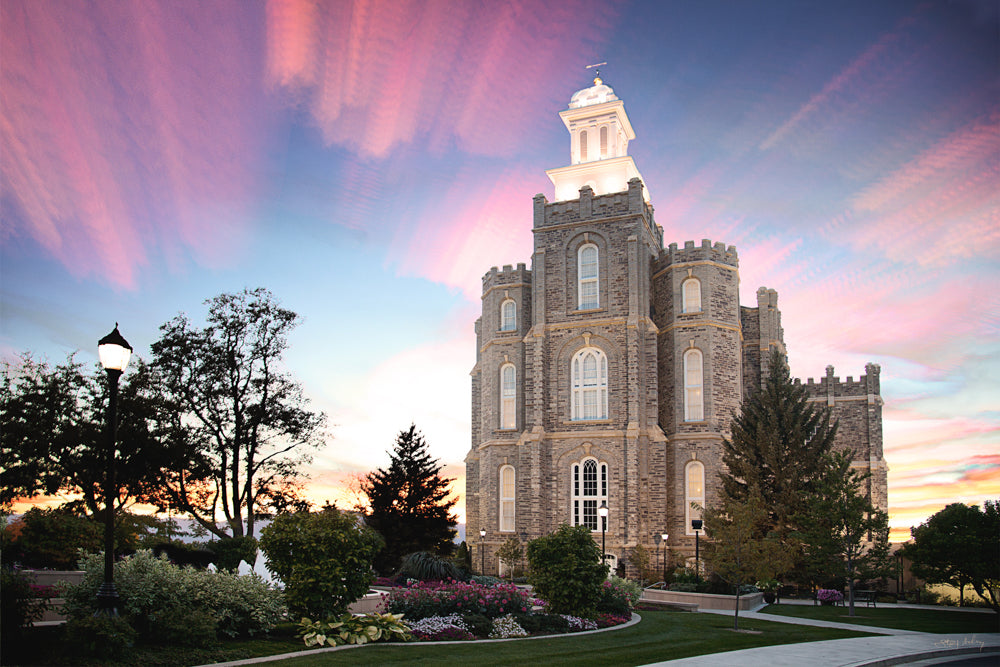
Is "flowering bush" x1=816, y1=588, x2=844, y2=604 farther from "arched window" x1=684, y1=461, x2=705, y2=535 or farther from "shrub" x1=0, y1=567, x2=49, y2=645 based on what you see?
"shrub" x1=0, y1=567, x2=49, y2=645

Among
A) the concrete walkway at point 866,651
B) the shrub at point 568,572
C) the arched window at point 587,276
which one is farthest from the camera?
the arched window at point 587,276

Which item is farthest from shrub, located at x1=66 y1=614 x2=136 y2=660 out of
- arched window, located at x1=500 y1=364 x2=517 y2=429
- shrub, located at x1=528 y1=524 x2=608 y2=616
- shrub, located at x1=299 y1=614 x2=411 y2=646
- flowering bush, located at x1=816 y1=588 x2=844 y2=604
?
arched window, located at x1=500 y1=364 x2=517 y2=429

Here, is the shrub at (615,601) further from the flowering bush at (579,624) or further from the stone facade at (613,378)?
the stone facade at (613,378)

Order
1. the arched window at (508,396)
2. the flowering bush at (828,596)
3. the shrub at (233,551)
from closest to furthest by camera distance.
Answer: the shrub at (233,551) < the flowering bush at (828,596) < the arched window at (508,396)

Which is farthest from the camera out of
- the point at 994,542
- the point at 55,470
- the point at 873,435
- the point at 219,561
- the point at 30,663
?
the point at 873,435

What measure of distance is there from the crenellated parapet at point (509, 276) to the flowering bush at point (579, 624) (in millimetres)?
23769

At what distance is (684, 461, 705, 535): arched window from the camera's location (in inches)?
1335

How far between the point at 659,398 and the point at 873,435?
1255 cm

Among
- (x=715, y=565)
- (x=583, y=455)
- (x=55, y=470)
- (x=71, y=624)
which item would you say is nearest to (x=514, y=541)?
(x=583, y=455)

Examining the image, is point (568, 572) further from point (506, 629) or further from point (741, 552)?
point (741, 552)

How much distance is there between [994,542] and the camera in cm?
2075

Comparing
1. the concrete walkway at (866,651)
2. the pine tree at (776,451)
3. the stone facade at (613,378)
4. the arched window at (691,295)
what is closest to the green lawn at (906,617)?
the concrete walkway at (866,651)

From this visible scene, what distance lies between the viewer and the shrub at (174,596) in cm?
1178

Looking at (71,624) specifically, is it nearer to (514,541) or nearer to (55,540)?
(55,540)
